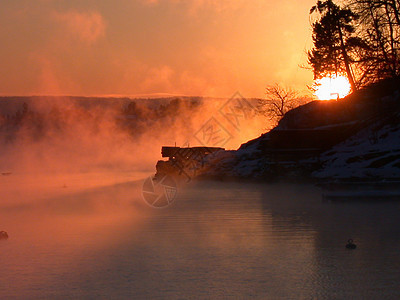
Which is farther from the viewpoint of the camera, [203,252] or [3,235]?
[3,235]

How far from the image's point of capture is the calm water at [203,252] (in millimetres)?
7762

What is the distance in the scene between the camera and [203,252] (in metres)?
10.2

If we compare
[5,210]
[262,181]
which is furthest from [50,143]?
[5,210]

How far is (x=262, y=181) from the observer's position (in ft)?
104

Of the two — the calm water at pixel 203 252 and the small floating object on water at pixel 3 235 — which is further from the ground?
the small floating object on water at pixel 3 235

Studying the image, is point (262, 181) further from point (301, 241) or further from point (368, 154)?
point (301, 241)

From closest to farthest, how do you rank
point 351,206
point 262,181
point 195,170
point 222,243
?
point 222,243 < point 351,206 < point 262,181 < point 195,170

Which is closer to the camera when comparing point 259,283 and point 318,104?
point 259,283

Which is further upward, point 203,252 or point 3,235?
point 3,235

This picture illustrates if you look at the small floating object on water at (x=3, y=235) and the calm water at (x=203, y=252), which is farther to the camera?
the small floating object on water at (x=3, y=235)

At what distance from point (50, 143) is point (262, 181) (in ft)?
495

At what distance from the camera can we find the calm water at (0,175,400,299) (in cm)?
776

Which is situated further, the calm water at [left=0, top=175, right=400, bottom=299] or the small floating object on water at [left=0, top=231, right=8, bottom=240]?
the small floating object on water at [left=0, top=231, right=8, bottom=240]

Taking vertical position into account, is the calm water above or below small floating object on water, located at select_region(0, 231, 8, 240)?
below
